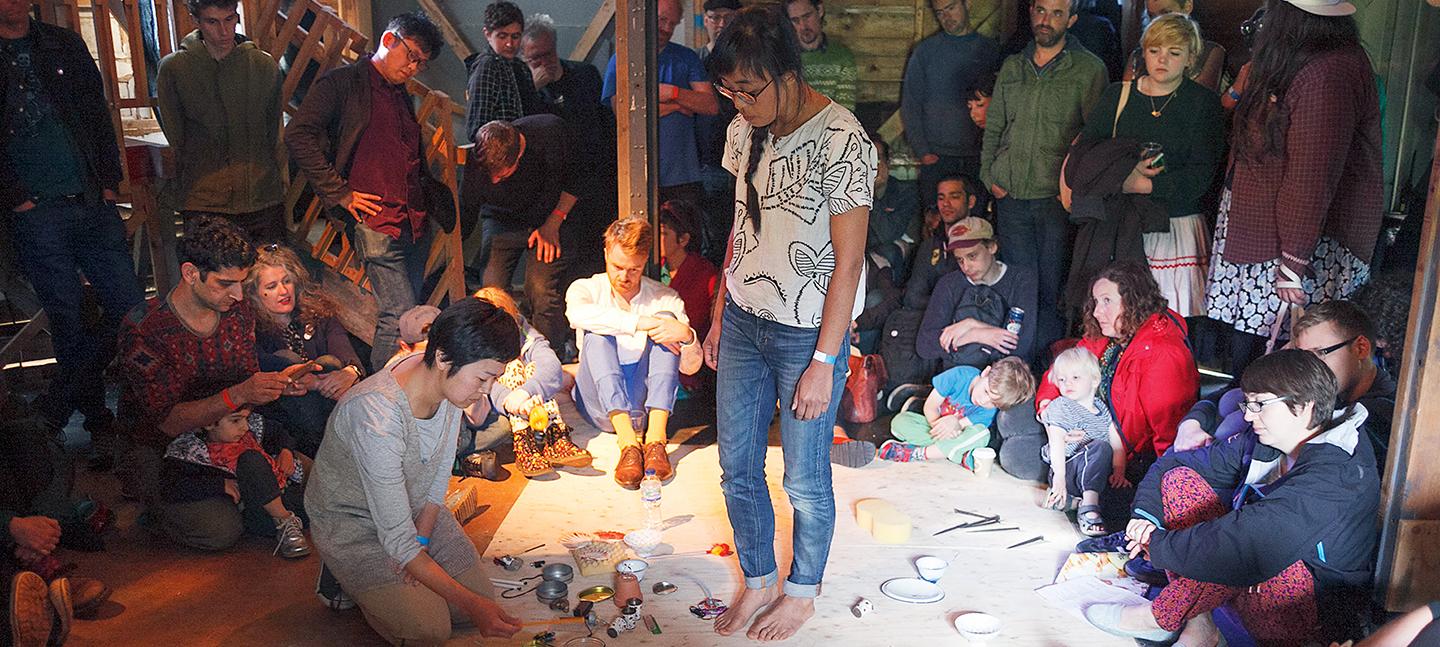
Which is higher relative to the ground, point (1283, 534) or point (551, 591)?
point (1283, 534)

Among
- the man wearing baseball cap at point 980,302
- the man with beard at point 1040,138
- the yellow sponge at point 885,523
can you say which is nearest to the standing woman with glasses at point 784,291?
the yellow sponge at point 885,523

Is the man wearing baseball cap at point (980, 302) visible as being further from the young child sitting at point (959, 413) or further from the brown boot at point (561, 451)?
the brown boot at point (561, 451)

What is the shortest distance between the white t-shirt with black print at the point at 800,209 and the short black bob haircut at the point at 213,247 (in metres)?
1.74

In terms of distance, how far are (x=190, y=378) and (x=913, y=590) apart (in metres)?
2.42

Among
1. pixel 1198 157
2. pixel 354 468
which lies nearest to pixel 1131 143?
pixel 1198 157

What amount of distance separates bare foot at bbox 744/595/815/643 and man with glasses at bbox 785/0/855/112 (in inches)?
106

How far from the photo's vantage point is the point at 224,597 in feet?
11.5

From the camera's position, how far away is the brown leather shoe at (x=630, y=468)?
437cm

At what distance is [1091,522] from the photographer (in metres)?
3.94

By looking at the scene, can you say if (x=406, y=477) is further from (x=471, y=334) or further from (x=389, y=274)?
(x=389, y=274)

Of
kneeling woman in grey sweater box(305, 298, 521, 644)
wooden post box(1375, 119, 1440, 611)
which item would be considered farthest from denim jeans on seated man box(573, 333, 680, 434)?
wooden post box(1375, 119, 1440, 611)

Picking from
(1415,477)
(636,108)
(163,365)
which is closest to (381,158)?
(636,108)

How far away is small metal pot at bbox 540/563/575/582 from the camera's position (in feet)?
11.7

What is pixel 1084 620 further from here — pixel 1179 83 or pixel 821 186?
pixel 1179 83
